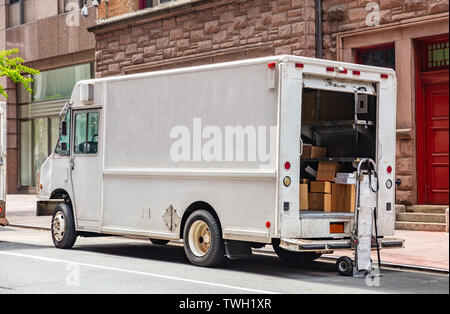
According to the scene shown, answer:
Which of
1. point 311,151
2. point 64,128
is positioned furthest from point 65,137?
point 311,151

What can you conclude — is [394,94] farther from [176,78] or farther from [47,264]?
[47,264]

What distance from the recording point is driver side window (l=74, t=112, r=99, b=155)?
13594mm

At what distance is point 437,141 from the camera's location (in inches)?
650

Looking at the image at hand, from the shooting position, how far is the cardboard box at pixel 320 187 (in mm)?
11836

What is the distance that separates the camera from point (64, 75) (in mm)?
29609

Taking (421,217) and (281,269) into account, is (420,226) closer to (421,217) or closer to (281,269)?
(421,217)

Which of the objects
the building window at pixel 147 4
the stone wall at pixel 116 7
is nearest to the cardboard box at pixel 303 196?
the building window at pixel 147 4

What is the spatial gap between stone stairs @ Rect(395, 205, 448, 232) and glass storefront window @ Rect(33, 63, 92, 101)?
14.7m

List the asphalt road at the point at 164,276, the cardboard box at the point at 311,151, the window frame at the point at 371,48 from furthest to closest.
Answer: the window frame at the point at 371,48
the cardboard box at the point at 311,151
the asphalt road at the point at 164,276

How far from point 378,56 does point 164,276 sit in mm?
8930

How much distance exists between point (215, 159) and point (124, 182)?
212cm

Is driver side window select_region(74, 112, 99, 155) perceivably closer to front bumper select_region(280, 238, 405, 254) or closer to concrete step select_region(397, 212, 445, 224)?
front bumper select_region(280, 238, 405, 254)

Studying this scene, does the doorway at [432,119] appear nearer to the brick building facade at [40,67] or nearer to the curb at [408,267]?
the curb at [408,267]

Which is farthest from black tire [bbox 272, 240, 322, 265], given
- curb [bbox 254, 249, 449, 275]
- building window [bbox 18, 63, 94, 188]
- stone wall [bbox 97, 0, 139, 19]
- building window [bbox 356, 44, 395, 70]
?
building window [bbox 18, 63, 94, 188]
